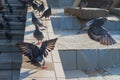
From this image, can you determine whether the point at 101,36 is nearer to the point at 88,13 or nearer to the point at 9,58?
the point at 9,58

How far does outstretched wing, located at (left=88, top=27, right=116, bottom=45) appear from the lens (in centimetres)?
784

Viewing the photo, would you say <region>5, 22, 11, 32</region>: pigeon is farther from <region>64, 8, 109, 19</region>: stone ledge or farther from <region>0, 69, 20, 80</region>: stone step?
<region>64, 8, 109, 19</region>: stone ledge

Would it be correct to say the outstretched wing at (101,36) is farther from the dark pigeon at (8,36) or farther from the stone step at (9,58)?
the dark pigeon at (8,36)

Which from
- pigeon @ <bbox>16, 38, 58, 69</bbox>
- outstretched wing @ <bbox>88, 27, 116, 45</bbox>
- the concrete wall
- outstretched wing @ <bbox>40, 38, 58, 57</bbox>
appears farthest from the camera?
the concrete wall

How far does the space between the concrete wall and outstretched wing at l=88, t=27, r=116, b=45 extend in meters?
2.28

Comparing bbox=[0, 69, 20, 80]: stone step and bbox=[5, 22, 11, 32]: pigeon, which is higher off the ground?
bbox=[0, 69, 20, 80]: stone step

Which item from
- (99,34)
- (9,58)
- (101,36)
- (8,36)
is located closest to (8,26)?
(8,36)

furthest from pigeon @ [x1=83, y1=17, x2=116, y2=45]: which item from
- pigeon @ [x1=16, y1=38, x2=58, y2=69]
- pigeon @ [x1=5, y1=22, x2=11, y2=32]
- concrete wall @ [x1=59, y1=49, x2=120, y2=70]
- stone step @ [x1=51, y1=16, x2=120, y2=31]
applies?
stone step @ [x1=51, y1=16, x2=120, y2=31]

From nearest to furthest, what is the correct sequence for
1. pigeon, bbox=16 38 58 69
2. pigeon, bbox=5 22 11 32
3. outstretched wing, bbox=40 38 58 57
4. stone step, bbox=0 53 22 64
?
pigeon, bbox=16 38 58 69 → outstretched wing, bbox=40 38 58 57 → stone step, bbox=0 53 22 64 → pigeon, bbox=5 22 11 32

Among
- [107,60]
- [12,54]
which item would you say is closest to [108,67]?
[107,60]

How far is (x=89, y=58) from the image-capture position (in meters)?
10.8

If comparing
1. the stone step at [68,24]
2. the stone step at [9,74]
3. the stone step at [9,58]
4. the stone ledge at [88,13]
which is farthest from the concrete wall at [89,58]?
the stone ledge at [88,13]

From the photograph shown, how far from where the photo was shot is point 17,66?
366 inches

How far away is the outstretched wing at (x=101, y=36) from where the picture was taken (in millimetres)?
7844
